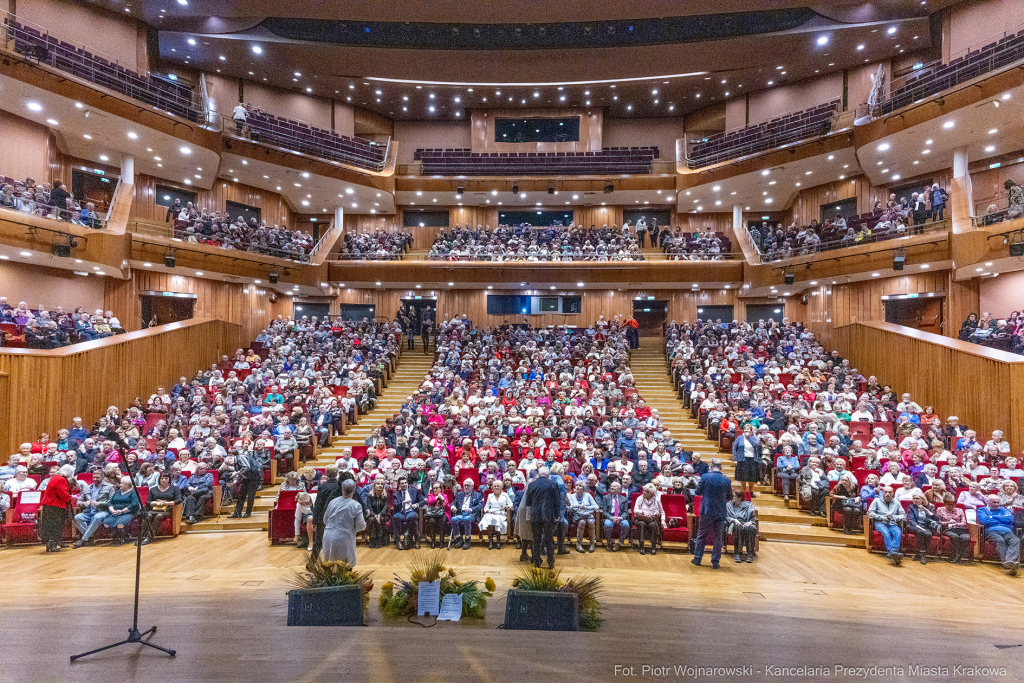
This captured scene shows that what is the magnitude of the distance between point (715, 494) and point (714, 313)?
13905 millimetres

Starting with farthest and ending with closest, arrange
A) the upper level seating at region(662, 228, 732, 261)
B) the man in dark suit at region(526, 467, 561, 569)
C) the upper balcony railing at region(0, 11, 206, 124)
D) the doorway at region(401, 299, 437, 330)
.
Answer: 1. the doorway at region(401, 299, 437, 330)
2. the upper level seating at region(662, 228, 732, 261)
3. the upper balcony railing at region(0, 11, 206, 124)
4. the man in dark suit at region(526, 467, 561, 569)

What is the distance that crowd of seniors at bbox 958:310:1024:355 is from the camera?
9.80m

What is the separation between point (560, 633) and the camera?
12.5 ft

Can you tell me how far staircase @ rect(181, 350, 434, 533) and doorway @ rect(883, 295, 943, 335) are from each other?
11.7 metres

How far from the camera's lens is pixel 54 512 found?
6707 mm

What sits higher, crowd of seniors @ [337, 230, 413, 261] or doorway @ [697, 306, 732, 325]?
crowd of seniors @ [337, 230, 413, 261]

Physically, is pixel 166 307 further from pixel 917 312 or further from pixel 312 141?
pixel 917 312

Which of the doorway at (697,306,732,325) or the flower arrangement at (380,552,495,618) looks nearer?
the flower arrangement at (380,552,495,618)

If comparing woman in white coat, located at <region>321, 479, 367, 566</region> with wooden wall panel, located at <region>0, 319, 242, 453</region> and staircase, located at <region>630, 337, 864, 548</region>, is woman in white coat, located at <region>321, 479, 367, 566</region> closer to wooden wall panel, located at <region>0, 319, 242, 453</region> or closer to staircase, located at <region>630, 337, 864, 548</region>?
staircase, located at <region>630, 337, 864, 548</region>

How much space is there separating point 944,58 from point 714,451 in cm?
1212

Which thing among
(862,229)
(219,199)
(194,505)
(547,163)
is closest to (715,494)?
(194,505)

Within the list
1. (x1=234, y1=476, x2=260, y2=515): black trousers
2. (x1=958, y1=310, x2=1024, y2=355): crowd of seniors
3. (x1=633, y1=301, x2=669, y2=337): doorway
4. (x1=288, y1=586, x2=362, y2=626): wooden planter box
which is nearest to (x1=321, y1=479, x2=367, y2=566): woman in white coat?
(x1=288, y1=586, x2=362, y2=626): wooden planter box

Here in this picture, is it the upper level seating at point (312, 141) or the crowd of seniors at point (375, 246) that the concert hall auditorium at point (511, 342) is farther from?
the crowd of seniors at point (375, 246)

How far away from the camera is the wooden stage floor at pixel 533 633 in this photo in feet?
10.7
